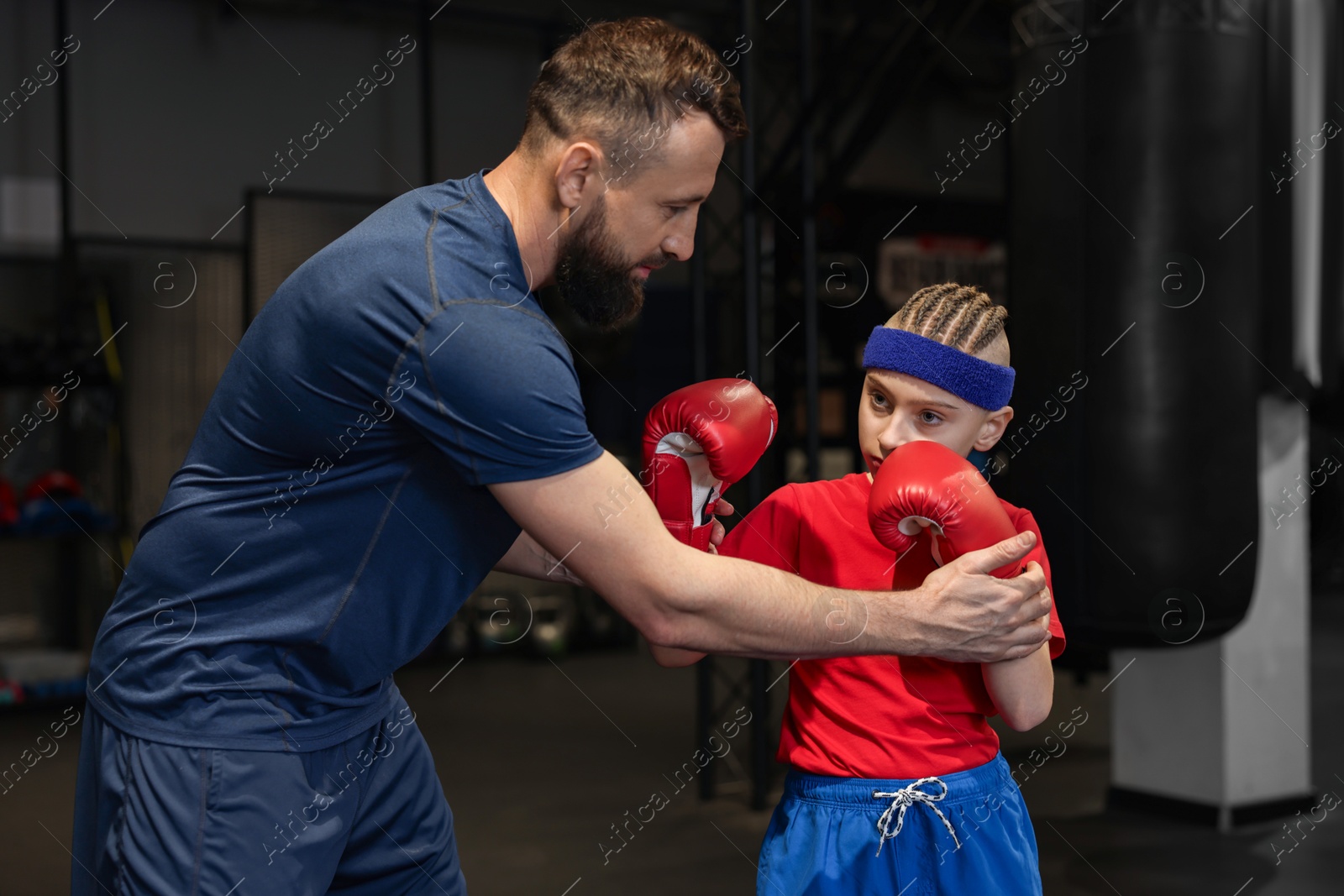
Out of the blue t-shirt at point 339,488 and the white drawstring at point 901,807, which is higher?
the blue t-shirt at point 339,488

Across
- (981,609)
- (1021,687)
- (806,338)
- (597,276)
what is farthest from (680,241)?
(806,338)

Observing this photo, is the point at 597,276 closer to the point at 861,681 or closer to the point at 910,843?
the point at 861,681

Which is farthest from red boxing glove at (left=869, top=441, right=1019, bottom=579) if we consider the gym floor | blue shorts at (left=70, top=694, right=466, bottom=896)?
the gym floor

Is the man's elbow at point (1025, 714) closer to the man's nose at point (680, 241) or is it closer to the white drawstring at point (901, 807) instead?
the white drawstring at point (901, 807)

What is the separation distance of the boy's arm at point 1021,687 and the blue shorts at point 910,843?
4.5 inches

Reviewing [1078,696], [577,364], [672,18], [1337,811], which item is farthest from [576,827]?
[672,18]

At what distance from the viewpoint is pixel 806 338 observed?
160 inches

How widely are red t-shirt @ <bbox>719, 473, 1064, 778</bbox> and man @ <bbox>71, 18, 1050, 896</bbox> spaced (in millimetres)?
162

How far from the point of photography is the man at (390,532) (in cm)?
125

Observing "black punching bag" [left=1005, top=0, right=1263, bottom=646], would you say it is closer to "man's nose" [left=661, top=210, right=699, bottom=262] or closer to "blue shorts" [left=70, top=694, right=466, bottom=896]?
"man's nose" [left=661, top=210, right=699, bottom=262]

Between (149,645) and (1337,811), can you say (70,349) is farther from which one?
(1337,811)

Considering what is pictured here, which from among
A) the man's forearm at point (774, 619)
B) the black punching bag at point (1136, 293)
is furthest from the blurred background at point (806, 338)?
the man's forearm at point (774, 619)

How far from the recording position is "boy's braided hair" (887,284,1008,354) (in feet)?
4.97

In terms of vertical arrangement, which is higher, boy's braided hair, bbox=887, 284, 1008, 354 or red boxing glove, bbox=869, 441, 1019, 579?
boy's braided hair, bbox=887, 284, 1008, 354
